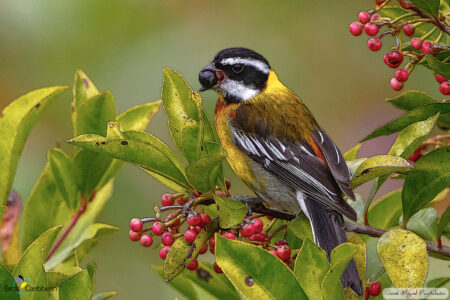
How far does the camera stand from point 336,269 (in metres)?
1.56

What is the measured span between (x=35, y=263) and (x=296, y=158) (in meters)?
1.28

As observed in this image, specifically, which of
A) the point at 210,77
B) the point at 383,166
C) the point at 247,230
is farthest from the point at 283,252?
the point at 210,77

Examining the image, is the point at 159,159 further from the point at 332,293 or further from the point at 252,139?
the point at 252,139

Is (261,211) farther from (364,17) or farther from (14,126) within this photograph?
(14,126)

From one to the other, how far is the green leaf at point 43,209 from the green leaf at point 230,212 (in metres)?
0.73

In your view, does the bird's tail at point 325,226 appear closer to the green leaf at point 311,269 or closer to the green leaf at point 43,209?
the green leaf at point 311,269

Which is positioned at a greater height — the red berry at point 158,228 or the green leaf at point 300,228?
the red berry at point 158,228

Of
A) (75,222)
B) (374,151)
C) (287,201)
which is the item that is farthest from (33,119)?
(374,151)

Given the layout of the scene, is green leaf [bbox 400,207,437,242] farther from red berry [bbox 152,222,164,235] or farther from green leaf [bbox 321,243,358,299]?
red berry [bbox 152,222,164,235]

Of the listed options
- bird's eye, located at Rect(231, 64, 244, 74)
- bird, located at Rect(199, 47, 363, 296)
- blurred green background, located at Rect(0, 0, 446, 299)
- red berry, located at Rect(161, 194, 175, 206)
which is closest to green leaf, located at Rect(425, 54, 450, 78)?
bird, located at Rect(199, 47, 363, 296)

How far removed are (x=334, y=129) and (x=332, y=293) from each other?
3642 millimetres

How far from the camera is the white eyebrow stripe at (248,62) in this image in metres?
3.06

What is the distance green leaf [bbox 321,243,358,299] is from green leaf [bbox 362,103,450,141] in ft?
1.92

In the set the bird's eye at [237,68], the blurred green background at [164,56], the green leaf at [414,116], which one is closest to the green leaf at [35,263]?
the green leaf at [414,116]
